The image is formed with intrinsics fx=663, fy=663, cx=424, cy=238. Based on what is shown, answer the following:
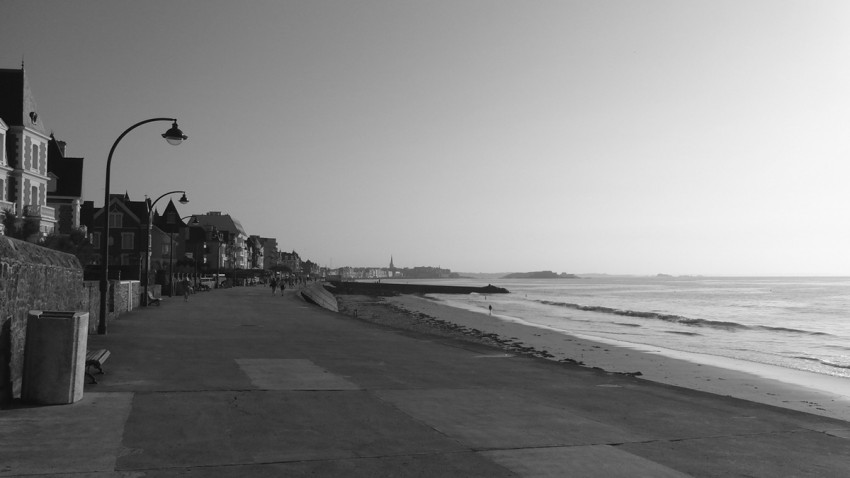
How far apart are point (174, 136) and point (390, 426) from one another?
12.3 m

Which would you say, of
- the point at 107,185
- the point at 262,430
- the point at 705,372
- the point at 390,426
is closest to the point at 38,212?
the point at 107,185

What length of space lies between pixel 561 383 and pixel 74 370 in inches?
336

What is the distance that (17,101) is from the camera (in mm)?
41531

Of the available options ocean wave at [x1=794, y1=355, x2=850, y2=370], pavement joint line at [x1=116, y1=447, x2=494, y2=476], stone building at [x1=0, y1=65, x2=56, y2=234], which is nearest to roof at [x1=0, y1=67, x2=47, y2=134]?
stone building at [x1=0, y1=65, x2=56, y2=234]

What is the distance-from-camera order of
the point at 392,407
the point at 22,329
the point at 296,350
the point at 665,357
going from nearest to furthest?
the point at 22,329 → the point at 392,407 → the point at 296,350 → the point at 665,357

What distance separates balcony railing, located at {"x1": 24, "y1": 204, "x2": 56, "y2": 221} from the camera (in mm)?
39550

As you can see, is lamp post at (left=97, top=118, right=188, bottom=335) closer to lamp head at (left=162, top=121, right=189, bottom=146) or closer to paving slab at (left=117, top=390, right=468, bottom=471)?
lamp head at (left=162, top=121, right=189, bottom=146)

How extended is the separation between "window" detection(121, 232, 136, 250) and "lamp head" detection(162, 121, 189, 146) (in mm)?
68670

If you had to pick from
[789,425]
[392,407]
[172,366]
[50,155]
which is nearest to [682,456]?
[789,425]

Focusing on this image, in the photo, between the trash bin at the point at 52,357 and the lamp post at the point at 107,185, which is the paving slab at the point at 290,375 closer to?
the trash bin at the point at 52,357

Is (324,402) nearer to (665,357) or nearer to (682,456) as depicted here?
(682,456)

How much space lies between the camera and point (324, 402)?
969 centimetres

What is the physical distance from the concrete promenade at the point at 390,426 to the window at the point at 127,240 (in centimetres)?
7152

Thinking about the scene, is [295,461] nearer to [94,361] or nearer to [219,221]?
[94,361]
